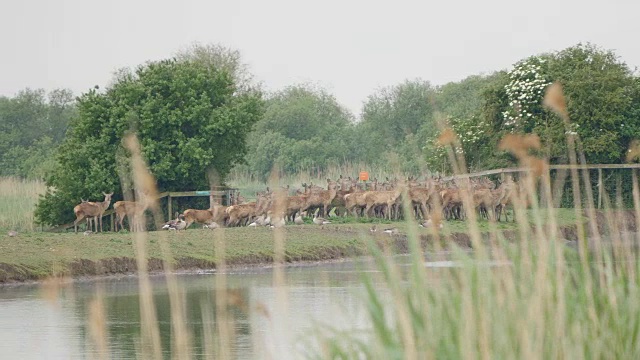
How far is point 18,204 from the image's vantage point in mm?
41438

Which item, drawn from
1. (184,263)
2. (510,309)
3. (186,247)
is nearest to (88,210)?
(186,247)

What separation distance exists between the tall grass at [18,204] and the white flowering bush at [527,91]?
1529cm

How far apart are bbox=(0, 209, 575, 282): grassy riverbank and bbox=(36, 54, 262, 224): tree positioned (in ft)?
10.7

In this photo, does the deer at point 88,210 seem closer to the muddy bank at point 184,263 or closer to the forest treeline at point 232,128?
the forest treeline at point 232,128

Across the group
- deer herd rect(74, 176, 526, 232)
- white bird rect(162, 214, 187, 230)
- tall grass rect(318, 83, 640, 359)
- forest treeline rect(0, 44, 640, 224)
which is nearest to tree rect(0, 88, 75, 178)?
forest treeline rect(0, 44, 640, 224)

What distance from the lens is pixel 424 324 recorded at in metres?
7.16

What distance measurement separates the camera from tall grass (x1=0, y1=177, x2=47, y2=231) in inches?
1447

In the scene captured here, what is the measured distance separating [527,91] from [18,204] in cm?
1702

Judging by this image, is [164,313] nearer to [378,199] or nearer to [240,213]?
[240,213]

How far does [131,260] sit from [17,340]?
10551mm

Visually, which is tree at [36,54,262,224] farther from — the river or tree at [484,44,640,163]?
tree at [484,44,640,163]

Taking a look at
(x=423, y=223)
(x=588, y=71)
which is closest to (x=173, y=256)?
(x=423, y=223)

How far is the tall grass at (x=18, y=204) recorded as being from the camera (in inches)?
1447

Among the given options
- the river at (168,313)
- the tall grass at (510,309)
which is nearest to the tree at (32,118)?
the river at (168,313)
